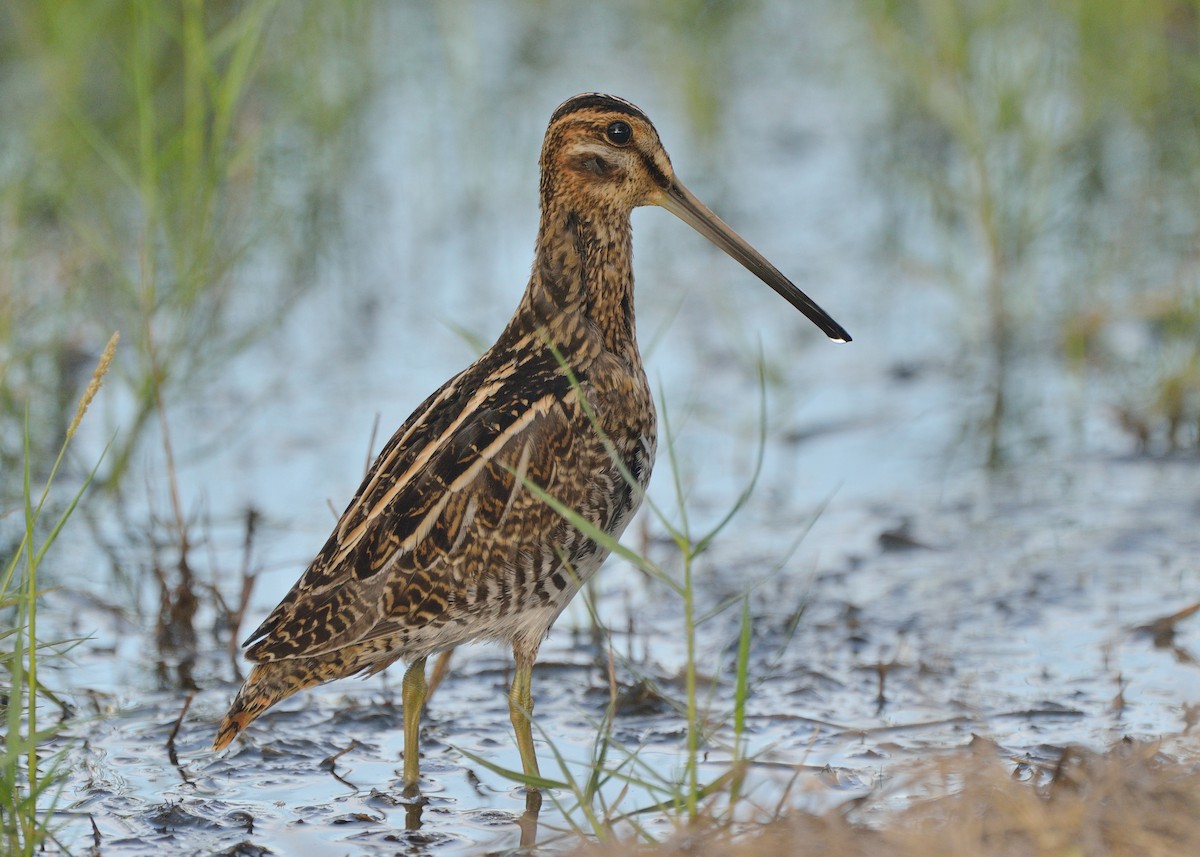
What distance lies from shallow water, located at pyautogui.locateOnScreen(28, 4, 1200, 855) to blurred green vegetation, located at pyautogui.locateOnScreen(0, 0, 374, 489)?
377mm

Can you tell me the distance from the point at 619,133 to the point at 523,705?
142cm

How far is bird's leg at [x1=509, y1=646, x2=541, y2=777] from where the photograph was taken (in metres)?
4.07

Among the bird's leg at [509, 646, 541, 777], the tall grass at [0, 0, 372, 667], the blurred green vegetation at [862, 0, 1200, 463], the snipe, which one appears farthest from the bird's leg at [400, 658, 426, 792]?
the blurred green vegetation at [862, 0, 1200, 463]

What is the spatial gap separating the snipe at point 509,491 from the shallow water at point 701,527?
40 centimetres

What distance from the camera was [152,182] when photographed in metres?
5.21

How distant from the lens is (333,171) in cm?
812

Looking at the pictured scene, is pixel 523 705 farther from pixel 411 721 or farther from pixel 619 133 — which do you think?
pixel 619 133

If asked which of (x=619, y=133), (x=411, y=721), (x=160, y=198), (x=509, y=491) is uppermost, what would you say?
(x=160, y=198)

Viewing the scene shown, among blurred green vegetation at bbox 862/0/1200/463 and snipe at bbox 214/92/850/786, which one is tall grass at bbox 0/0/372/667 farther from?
blurred green vegetation at bbox 862/0/1200/463

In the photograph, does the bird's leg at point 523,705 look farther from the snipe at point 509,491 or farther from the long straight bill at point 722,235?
the long straight bill at point 722,235

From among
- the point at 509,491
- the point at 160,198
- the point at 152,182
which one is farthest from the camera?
the point at 160,198

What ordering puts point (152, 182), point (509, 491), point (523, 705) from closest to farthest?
point (509, 491), point (523, 705), point (152, 182)

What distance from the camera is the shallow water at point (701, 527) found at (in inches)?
Result: 165

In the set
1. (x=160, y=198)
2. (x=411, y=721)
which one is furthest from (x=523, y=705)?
(x=160, y=198)
